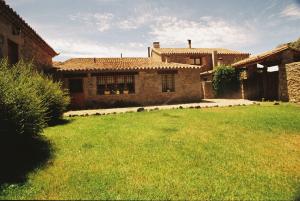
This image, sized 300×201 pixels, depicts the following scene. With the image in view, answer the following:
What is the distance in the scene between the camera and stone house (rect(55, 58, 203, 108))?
723 inches

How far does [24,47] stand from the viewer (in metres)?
12.7

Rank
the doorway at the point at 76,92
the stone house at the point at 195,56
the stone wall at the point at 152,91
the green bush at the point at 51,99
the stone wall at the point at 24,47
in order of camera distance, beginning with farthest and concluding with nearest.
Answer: the stone house at the point at 195,56, the stone wall at the point at 152,91, the doorway at the point at 76,92, the stone wall at the point at 24,47, the green bush at the point at 51,99

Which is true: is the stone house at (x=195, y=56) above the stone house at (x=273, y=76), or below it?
above

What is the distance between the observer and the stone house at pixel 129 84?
18.4 metres

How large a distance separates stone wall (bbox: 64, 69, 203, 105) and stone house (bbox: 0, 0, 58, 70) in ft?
12.6

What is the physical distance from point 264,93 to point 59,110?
1407 cm

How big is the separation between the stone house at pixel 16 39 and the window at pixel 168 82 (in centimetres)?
861

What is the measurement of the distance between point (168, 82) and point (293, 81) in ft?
27.7

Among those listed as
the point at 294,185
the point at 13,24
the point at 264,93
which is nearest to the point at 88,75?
the point at 13,24

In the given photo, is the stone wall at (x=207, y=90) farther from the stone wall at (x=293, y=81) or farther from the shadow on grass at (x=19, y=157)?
the shadow on grass at (x=19, y=157)

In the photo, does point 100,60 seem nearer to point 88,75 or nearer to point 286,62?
point 88,75

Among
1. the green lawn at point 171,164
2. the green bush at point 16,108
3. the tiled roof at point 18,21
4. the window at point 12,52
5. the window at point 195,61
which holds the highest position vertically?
the window at point 195,61

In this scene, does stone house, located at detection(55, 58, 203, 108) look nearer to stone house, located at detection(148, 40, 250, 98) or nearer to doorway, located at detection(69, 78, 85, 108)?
doorway, located at detection(69, 78, 85, 108)

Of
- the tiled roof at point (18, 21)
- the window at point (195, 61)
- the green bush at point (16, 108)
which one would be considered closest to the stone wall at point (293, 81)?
the green bush at point (16, 108)
